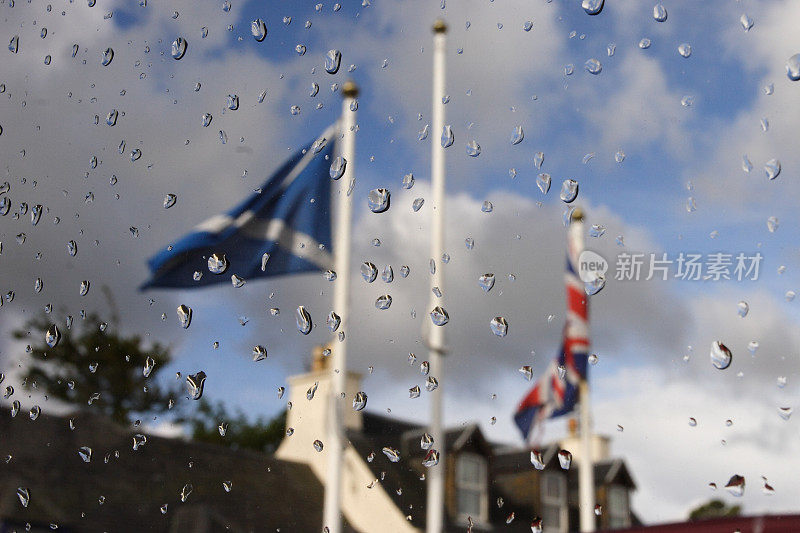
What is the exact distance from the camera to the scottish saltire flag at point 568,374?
411cm

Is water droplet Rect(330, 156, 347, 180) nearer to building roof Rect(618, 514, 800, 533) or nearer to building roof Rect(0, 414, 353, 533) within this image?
building roof Rect(0, 414, 353, 533)

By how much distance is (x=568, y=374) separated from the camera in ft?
14.4

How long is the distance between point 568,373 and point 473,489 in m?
0.87

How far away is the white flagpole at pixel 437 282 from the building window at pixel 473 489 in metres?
0.21

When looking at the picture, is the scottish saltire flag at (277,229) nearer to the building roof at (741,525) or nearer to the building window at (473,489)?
the building window at (473,489)

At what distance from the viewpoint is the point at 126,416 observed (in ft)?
14.3

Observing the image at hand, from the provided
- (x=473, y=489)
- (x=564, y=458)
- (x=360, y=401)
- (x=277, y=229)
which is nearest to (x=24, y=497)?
(x=277, y=229)

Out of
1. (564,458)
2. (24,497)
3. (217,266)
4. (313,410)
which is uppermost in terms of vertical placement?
(217,266)

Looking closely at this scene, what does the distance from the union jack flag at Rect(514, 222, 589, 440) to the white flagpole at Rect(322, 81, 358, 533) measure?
1.00 meters

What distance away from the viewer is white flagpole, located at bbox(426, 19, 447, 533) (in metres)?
3.39

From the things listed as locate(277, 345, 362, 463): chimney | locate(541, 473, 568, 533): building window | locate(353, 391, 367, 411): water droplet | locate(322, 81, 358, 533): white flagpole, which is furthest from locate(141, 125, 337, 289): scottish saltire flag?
locate(353, 391, 367, 411): water droplet

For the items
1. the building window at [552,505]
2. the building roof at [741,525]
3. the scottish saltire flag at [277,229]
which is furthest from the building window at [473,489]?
the building roof at [741,525]

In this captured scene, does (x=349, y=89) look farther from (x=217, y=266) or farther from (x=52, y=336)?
(x=52, y=336)

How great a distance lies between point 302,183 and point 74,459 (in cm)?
280
